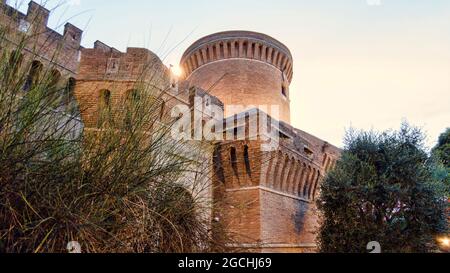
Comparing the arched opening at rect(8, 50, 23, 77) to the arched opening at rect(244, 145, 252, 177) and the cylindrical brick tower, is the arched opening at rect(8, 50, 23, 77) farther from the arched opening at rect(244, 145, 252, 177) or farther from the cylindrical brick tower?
the cylindrical brick tower

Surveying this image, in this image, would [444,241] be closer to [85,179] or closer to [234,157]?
[234,157]

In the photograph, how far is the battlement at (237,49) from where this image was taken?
17.0 m

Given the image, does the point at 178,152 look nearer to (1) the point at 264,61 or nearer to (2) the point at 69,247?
(2) the point at 69,247

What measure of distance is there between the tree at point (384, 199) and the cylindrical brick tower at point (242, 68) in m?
6.94

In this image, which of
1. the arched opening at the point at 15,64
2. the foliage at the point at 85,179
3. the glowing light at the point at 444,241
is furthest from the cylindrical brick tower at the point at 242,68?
the arched opening at the point at 15,64

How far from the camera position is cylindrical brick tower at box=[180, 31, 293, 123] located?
16422 millimetres

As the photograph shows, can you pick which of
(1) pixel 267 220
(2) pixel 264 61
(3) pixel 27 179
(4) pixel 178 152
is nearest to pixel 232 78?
(2) pixel 264 61

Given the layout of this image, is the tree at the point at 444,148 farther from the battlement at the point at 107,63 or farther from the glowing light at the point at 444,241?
the battlement at the point at 107,63

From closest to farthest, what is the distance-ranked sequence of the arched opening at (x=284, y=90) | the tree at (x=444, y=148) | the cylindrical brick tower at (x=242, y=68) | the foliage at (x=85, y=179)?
the foliage at (x=85, y=179)
the cylindrical brick tower at (x=242, y=68)
the arched opening at (x=284, y=90)
the tree at (x=444, y=148)

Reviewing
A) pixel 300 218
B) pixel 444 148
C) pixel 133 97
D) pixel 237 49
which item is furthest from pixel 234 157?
pixel 444 148

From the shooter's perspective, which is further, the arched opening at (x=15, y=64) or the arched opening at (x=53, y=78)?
the arched opening at (x=53, y=78)

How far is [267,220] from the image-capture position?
10.1m
